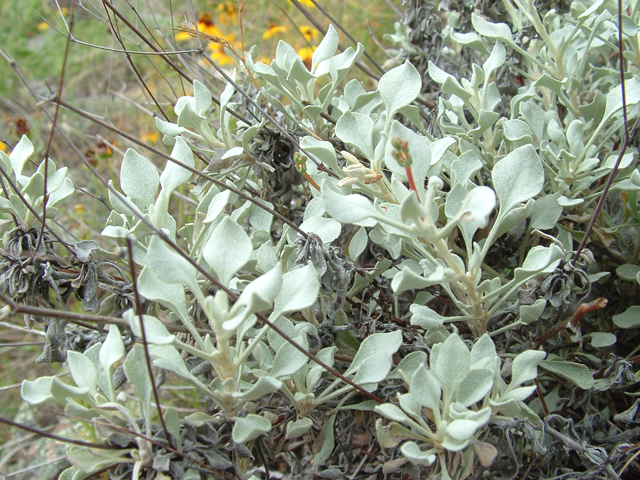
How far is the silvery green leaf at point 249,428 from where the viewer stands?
84 cm

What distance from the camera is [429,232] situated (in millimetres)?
842

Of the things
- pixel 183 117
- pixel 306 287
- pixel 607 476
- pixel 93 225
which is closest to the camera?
pixel 306 287

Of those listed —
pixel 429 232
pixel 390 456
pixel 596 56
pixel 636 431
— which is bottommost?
pixel 636 431

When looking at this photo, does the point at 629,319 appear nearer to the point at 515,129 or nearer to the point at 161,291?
the point at 515,129

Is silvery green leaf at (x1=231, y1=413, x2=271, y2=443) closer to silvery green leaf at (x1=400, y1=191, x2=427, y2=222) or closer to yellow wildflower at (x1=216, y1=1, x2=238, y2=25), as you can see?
silvery green leaf at (x1=400, y1=191, x2=427, y2=222)

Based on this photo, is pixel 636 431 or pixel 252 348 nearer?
pixel 252 348

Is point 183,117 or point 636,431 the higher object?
point 183,117

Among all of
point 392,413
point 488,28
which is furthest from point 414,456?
point 488,28

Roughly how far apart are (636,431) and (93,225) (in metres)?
2.43

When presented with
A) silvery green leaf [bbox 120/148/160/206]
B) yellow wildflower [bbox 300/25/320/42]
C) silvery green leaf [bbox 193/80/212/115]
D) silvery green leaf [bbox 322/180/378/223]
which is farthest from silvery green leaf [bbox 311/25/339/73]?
yellow wildflower [bbox 300/25/320/42]

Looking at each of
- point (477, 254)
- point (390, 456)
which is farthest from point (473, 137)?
point (390, 456)

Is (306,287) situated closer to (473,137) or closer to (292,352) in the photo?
(292,352)

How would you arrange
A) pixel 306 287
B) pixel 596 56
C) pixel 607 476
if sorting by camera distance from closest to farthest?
pixel 306 287 → pixel 607 476 → pixel 596 56

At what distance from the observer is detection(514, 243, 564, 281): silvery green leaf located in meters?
0.88
